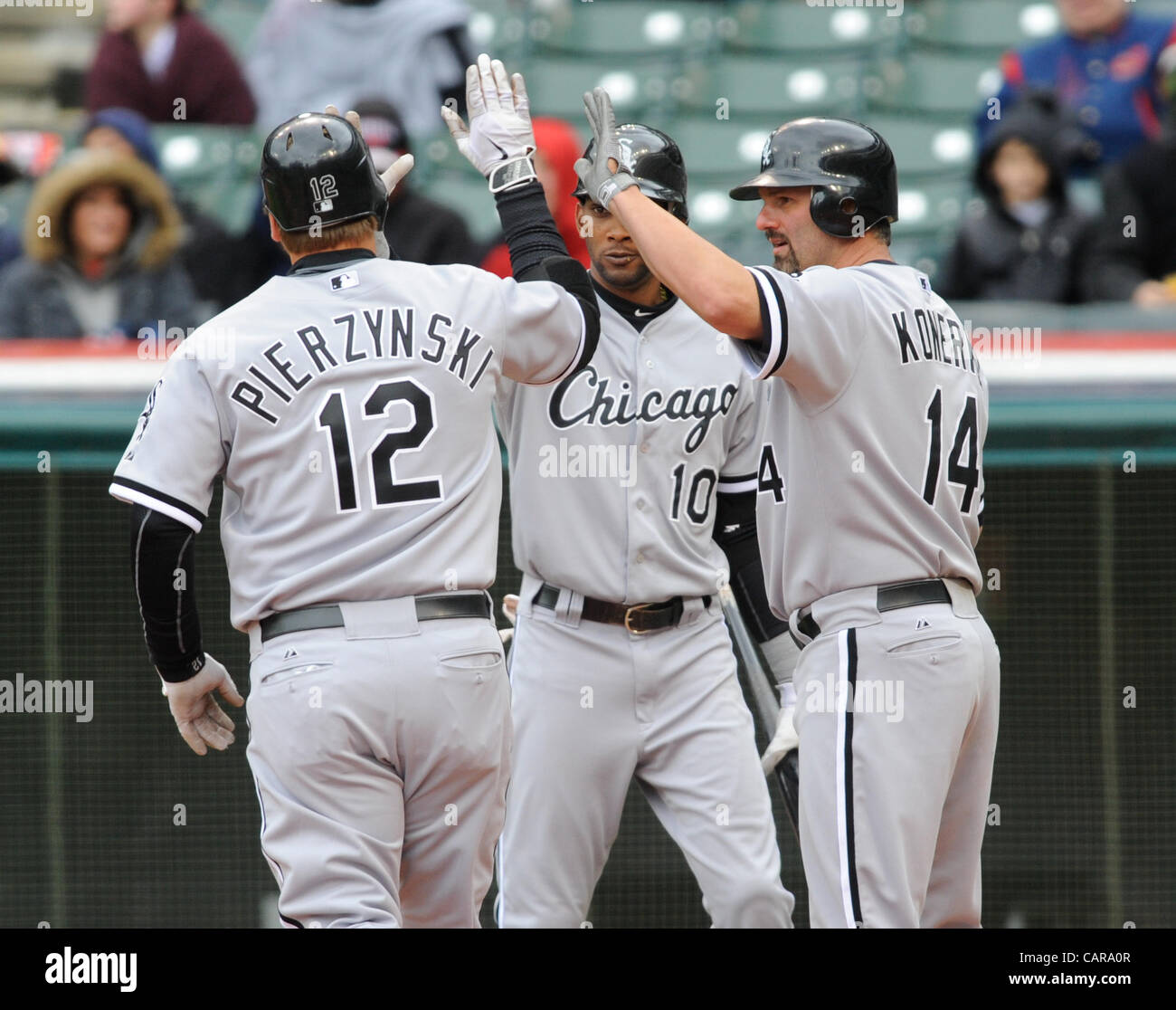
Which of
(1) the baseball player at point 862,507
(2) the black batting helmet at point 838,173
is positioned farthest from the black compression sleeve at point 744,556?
(2) the black batting helmet at point 838,173

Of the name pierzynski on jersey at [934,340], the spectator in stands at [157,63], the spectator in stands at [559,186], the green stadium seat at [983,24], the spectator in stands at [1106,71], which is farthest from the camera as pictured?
the green stadium seat at [983,24]

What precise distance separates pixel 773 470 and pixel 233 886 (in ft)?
6.45

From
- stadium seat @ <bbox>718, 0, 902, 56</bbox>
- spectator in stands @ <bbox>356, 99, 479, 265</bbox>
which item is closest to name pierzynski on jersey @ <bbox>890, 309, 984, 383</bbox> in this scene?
spectator in stands @ <bbox>356, 99, 479, 265</bbox>

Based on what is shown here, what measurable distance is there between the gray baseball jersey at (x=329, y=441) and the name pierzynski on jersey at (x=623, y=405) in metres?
0.68

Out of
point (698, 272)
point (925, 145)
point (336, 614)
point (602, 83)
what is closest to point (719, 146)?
point (602, 83)

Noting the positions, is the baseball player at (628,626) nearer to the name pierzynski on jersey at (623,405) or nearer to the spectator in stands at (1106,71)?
the name pierzynski on jersey at (623,405)

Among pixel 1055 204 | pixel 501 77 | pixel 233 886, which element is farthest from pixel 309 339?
pixel 1055 204

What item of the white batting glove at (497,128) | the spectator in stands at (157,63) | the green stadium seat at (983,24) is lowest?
the white batting glove at (497,128)

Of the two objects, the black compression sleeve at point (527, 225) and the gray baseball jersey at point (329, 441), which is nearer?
the gray baseball jersey at point (329, 441)

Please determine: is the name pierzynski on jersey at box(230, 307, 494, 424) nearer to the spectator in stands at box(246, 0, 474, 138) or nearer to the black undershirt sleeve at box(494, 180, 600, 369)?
the black undershirt sleeve at box(494, 180, 600, 369)

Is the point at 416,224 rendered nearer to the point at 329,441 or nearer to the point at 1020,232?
the point at 1020,232

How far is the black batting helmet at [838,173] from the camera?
291cm

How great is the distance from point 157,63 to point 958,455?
4.52 metres

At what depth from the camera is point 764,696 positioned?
362cm
